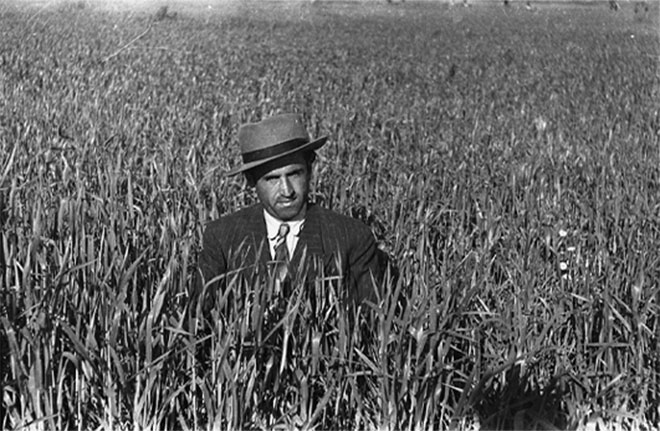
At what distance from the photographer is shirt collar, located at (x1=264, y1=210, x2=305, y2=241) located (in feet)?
9.07

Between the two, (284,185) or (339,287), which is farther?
(284,185)

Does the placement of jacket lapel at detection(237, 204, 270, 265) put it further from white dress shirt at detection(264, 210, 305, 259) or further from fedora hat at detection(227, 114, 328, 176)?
fedora hat at detection(227, 114, 328, 176)

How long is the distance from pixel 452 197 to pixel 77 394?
1.84 m

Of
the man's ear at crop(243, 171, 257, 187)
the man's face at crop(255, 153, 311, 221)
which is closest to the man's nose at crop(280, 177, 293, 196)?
the man's face at crop(255, 153, 311, 221)

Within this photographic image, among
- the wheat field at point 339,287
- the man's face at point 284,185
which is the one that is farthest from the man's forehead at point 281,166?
the wheat field at point 339,287

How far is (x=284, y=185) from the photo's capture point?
2689 millimetres

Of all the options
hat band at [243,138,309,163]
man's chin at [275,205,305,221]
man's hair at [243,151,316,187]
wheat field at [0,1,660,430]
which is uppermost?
hat band at [243,138,309,163]

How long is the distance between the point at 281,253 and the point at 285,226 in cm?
14

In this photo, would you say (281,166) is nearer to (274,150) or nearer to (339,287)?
(274,150)

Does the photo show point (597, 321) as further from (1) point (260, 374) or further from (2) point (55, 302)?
(2) point (55, 302)

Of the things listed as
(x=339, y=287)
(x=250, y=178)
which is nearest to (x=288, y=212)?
(x=250, y=178)

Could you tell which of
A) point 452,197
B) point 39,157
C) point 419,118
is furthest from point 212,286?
point 419,118

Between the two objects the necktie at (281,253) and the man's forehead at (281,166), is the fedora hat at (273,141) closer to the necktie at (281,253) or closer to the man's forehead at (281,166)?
the man's forehead at (281,166)

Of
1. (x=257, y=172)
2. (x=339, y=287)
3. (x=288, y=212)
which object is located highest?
(x=257, y=172)
